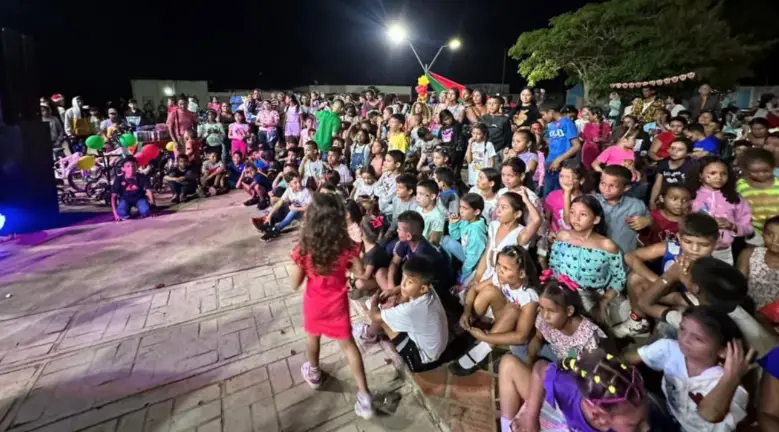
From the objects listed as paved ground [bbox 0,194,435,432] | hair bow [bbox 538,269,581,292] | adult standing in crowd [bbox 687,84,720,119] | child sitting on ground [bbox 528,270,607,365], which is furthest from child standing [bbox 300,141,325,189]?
adult standing in crowd [bbox 687,84,720,119]

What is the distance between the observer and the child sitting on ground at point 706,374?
1913 mm

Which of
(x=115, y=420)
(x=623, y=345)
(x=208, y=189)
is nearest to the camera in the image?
(x=115, y=420)

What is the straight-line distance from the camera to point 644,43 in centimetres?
1795

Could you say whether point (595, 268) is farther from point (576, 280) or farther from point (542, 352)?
point (542, 352)

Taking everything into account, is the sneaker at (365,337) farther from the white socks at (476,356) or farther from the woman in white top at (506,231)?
the woman in white top at (506,231)

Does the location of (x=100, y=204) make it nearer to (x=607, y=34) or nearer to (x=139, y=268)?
(x=139, y=268)

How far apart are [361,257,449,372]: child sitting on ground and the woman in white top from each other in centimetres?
66

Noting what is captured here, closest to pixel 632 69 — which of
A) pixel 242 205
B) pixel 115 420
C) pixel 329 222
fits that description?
pixel 242 205

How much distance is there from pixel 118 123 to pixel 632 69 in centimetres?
1890

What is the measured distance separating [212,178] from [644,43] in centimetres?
1804

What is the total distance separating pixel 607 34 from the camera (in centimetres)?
1884

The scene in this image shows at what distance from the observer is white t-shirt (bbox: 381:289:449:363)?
291 cm

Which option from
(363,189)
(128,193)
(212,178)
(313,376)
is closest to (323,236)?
(313,376)

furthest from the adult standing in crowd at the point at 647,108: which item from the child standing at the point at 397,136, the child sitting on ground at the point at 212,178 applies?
the child sitting on ground at the point at 212,178
